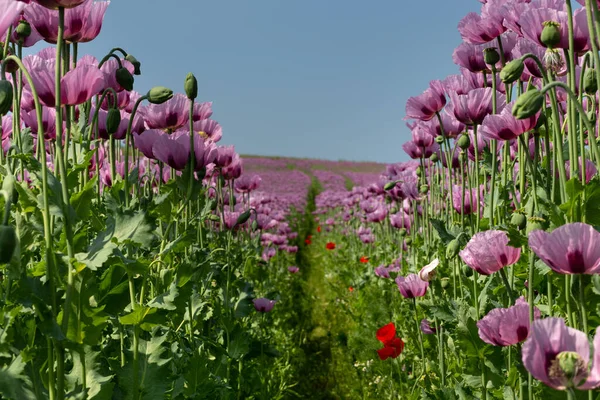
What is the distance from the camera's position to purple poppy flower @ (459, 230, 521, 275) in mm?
1465

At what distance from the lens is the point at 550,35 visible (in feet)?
4.66

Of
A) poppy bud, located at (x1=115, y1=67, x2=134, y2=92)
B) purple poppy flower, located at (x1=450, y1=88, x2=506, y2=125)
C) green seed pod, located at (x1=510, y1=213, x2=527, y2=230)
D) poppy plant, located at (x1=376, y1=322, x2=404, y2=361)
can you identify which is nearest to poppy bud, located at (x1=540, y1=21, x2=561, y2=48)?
green seed pod, located at (x1=510, y1=213, x2=527, y2=230)

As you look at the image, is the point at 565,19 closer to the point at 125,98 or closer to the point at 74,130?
the point at 74,130

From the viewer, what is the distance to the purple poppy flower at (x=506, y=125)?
1566 millimetres

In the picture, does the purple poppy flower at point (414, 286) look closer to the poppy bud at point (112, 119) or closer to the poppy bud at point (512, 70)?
the poppy bud at point (512, 70)

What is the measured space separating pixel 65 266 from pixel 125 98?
115cm

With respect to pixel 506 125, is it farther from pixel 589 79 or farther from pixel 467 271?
pixel 467 271

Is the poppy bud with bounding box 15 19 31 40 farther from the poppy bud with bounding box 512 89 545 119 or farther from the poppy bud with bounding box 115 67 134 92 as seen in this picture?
the poppy bud with bounding box 512 89 545 119

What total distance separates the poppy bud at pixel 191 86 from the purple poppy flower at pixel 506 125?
0.96 m

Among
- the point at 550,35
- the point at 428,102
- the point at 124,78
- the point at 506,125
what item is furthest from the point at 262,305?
the point at 550,35

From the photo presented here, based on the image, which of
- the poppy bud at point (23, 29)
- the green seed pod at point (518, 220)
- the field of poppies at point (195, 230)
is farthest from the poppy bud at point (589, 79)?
the poppy bud at point (23, 29)

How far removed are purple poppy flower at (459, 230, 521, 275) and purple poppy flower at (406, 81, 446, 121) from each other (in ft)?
3.38

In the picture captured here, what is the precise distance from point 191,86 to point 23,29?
564 mm

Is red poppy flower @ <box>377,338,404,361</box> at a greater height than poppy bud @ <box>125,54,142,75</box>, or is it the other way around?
poppy bud @ <box>125,54,142,75</box>
